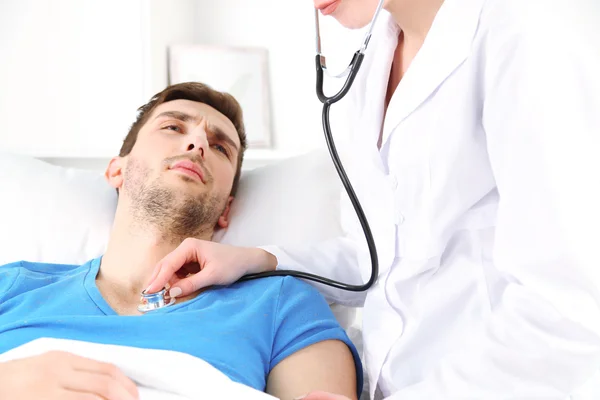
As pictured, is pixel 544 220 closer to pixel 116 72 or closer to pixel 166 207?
pixel 166 207

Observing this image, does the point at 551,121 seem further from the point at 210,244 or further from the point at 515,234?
the point at 210,244

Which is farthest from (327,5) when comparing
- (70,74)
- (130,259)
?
(70,74)

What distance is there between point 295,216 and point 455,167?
0.68 metres

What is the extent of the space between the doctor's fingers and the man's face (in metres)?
Result: 0.20

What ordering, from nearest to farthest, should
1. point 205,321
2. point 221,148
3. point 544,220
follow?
point 544,220
point 205,321
point 221,148

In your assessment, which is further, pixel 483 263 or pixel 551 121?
pixel 483 263

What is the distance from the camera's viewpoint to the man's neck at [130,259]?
1.33 metres

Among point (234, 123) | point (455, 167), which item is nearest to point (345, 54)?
point (234, 123)

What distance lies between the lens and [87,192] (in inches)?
65.4

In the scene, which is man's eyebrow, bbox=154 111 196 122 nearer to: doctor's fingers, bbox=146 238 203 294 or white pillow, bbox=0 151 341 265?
white pillow, bbox=0 151 341 265

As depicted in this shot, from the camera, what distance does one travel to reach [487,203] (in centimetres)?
92

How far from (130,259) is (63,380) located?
551 millimetres

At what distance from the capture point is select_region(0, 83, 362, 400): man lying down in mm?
1042

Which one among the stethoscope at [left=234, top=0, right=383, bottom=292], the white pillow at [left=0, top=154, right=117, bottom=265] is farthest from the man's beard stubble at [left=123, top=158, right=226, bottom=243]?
the stethoscope at [left=234, top=0, right=383, bottom=292]
